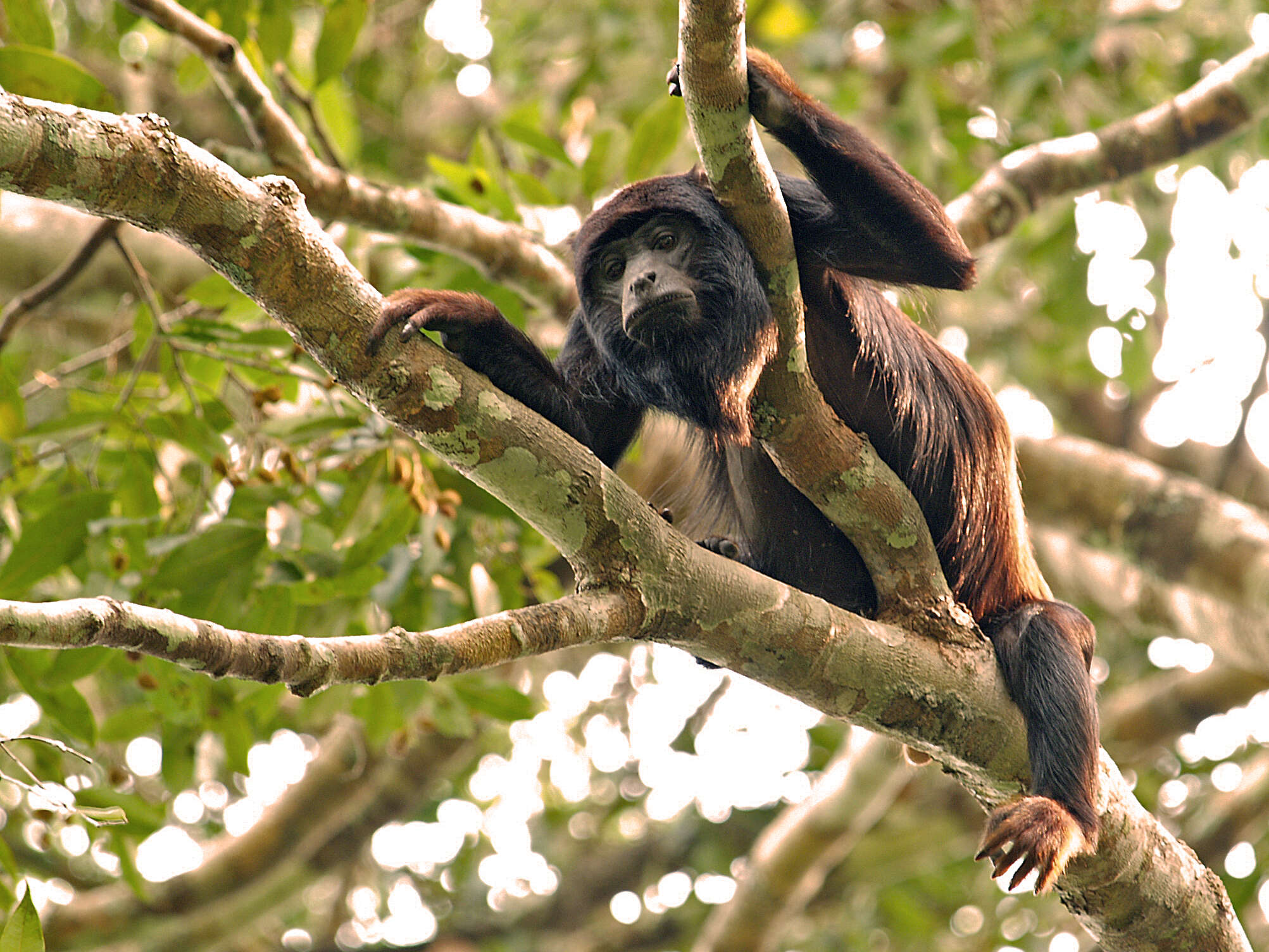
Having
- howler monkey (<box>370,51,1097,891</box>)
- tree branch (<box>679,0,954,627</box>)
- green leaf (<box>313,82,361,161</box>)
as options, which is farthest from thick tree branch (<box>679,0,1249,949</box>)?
green leaf (<box>313,82,361,161</box>)

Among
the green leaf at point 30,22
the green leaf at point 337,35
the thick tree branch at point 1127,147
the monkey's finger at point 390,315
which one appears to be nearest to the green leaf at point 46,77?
the green leaf at point 30,22

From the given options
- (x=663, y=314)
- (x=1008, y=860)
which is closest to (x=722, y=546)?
(x=663, y=314)

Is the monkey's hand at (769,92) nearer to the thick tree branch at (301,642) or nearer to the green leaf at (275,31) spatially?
the thick tree branch at (301,642)

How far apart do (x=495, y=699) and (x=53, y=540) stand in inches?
55.4

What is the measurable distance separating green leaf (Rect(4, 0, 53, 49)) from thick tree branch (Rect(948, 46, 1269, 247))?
305cm

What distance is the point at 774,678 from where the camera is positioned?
8.81 feet

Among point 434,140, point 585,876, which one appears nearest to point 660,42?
point 434,140

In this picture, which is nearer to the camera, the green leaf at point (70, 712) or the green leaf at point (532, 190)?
the green leaf at point (70, 712)

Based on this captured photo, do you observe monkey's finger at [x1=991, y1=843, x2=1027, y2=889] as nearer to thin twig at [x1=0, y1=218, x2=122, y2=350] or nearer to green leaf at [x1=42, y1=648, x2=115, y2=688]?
green leaf at [x1=42, y1=648, x2=115, y2=688]

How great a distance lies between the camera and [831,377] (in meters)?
3.28

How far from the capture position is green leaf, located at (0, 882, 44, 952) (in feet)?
6.96

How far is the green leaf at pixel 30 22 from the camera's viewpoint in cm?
353

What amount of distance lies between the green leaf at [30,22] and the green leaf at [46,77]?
197mm

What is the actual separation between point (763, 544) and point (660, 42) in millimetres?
3771
